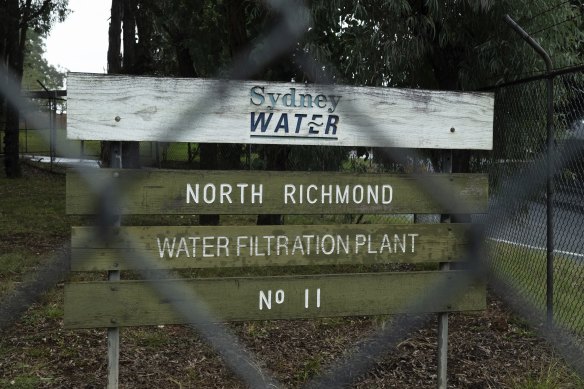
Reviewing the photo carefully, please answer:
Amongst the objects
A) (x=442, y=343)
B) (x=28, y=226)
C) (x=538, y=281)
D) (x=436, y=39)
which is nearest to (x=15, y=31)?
(x=28, y=226)

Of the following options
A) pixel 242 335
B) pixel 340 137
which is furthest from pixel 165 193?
pixel 242 335

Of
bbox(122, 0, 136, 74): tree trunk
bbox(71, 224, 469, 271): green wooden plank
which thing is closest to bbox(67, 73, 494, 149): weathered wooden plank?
bbox(71, 224, 469, 271): green wooden plank

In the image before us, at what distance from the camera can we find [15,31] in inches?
503

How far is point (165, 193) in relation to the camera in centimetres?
247

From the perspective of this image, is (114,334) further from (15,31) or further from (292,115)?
(15,31)

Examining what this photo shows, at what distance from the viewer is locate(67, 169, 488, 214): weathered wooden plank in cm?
242

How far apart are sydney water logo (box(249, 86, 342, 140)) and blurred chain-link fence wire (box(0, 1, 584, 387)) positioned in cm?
18

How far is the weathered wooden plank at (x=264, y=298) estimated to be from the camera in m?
2.48

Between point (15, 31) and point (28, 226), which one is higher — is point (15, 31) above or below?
above

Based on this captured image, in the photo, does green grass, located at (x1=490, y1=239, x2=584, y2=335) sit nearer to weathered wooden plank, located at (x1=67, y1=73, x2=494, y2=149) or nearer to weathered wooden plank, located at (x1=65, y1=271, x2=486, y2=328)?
weathered wooden plank, located at (x1=65, y1=271, x2=486, y2=328)

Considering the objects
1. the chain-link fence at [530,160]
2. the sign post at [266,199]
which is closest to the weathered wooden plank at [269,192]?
the sign post at [266,199]

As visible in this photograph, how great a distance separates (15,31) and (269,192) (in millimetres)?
12129

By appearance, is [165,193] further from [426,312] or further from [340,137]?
[426,312]

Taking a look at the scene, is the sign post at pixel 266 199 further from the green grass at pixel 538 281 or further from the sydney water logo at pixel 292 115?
the green grass at pixel 538 281
